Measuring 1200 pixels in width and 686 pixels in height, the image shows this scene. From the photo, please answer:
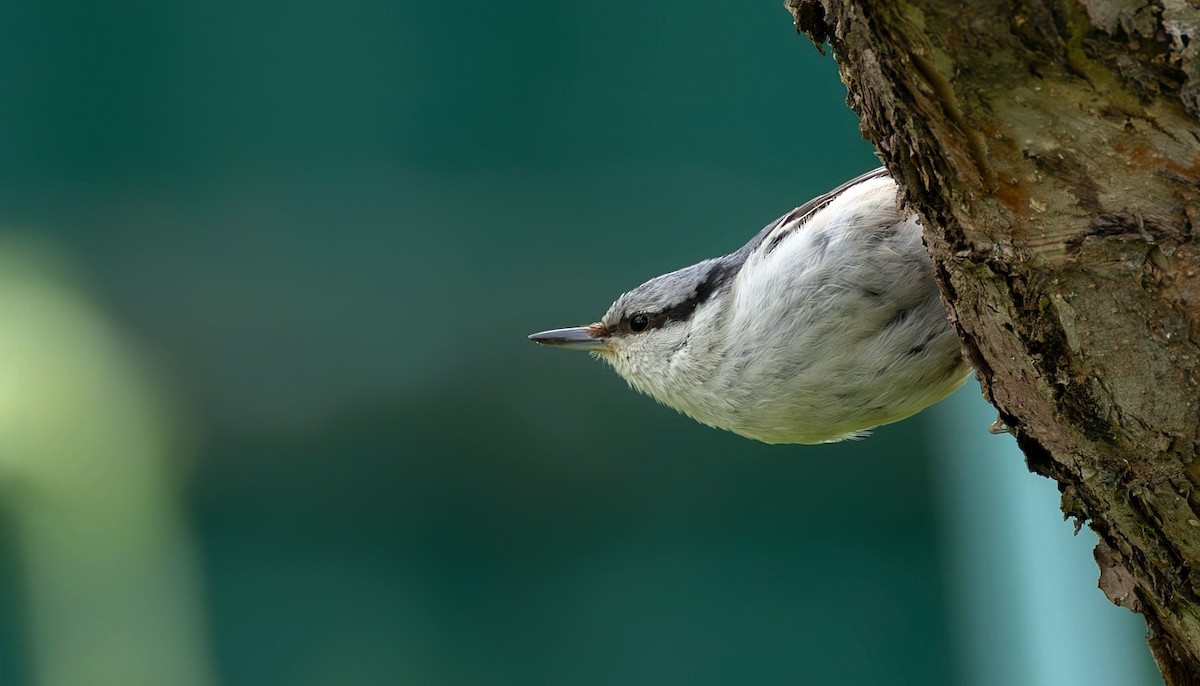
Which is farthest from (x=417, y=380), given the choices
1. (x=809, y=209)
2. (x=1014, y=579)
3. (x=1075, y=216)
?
(x=1075, y=216)

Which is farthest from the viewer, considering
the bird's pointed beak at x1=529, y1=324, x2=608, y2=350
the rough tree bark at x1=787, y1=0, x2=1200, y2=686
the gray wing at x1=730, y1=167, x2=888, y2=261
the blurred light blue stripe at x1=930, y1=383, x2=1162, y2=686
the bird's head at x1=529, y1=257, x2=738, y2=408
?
the blurred light blue stripe at x1=930, y1=383, x2=1162, y2=686

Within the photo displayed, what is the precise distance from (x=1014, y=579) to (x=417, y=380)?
7.19 ft

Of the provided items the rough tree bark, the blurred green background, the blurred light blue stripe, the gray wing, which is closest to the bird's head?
the gray wing

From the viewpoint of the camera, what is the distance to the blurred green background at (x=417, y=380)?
3746 mm

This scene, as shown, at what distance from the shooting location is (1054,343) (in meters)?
1.27

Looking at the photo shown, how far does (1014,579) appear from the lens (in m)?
3.86

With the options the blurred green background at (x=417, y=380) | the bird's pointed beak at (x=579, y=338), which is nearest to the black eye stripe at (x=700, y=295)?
the bird's pointed beak at (x=579, y=338)

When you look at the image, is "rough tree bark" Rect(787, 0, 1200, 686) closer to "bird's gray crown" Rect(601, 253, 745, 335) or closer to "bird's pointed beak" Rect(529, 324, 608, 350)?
"bird's gray crown" Rect(601, 253, 745, 335)

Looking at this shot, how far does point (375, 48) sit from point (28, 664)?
2386mm

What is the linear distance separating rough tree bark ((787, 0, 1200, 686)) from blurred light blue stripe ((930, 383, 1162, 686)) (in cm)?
246

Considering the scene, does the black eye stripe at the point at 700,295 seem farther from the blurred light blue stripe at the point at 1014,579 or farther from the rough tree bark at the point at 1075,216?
the blurred light blue stripe at the point at 1014,579

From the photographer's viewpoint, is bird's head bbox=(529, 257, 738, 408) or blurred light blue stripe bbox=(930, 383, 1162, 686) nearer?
bird's head bbox=(529, 257, 738, 408)

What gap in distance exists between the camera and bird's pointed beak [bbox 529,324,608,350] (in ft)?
8.82

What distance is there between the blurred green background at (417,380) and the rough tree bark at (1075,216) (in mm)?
2489
